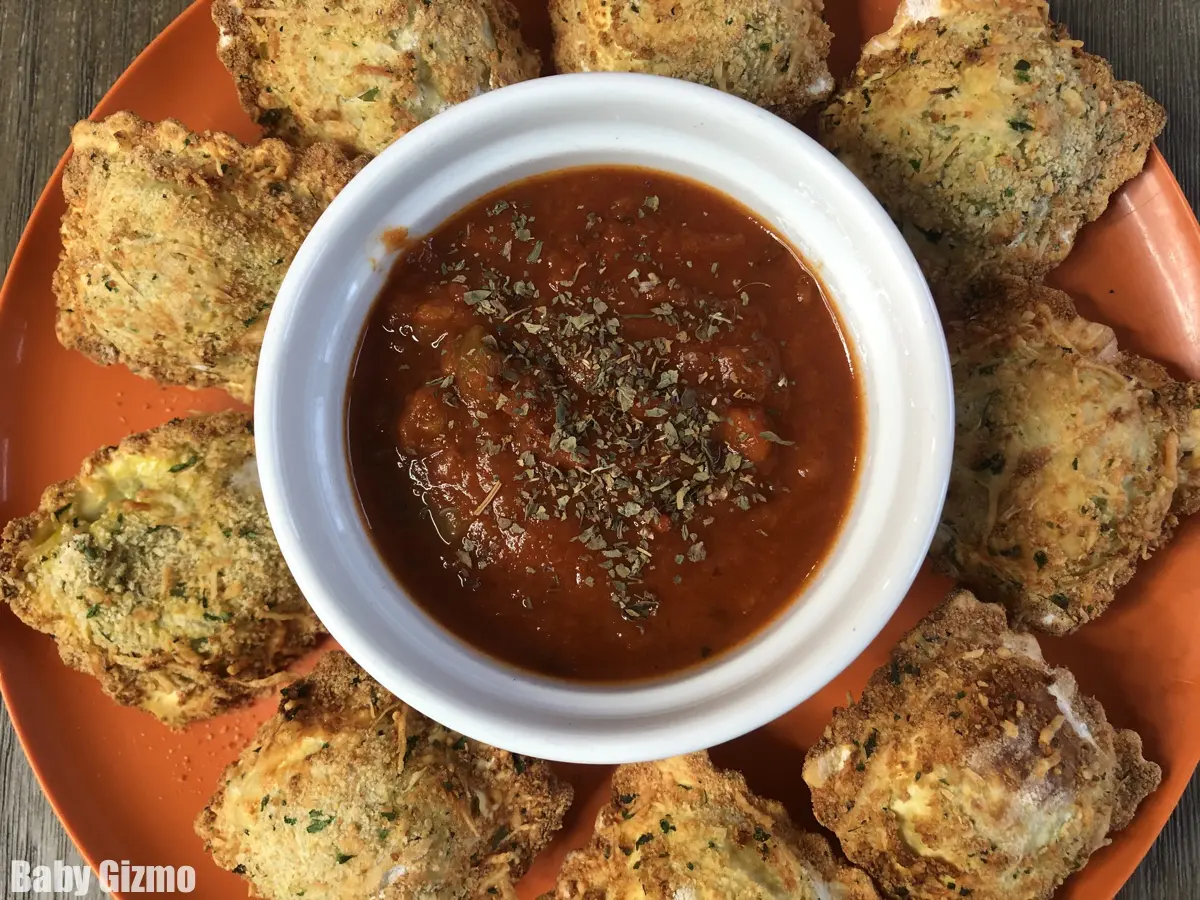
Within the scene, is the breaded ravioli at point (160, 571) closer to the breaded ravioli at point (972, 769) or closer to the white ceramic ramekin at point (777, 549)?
the white ceramic ramekin at point (777, 549)

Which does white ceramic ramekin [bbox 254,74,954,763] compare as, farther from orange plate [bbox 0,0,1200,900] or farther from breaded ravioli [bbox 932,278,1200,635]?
orange plate [bbox 0,0,1200,900]

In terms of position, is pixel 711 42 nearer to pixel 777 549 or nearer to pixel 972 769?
pixel 777 549

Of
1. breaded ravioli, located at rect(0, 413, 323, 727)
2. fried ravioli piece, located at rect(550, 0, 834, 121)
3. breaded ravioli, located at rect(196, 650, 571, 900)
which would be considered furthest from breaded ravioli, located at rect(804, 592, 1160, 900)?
breaded ravioli, located at rect(0, 413, 323, 727)

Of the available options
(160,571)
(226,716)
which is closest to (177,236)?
(160,571)

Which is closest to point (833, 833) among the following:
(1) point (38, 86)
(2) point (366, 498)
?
(2) point (366, 498)

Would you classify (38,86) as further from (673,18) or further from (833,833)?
(833,833)

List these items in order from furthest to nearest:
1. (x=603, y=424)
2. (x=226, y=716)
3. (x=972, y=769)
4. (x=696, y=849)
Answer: (x=226, y=716) → (x=696, y=849) → (x=972, y=769) → (x=603, y=424)
